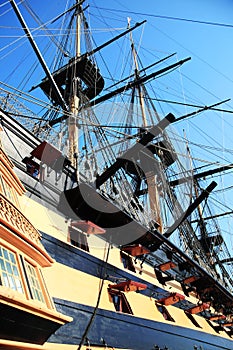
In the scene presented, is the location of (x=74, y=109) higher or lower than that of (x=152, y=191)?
higher

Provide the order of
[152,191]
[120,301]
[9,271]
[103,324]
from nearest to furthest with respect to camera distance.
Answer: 1. [9,271]
2. [103,324]
3. [120,301]
4. [152,191]

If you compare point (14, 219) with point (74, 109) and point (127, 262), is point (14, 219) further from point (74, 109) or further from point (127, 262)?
point (74, 109)

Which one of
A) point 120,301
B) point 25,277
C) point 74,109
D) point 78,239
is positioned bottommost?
point 120,301

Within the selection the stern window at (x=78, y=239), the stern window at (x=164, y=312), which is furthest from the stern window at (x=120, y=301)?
the stern window at (x=164, y=312)

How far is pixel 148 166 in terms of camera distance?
59.0 ft

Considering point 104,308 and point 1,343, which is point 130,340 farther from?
point 1,343

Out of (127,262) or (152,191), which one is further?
(152,191)

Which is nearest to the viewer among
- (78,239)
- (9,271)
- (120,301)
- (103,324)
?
(9,271)

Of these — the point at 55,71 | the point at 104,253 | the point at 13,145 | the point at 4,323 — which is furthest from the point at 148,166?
the point at 4,323

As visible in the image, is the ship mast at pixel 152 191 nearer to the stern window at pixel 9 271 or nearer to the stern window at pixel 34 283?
the stern window at pixel 34 283

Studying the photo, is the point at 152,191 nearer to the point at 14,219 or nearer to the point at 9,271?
the point at 14,219

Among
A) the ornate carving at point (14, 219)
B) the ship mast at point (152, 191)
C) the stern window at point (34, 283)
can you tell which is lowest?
the stern window at point (34, 283)

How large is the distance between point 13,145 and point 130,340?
4.84 meters

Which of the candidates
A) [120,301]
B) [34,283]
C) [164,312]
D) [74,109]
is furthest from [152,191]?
[34,283]
